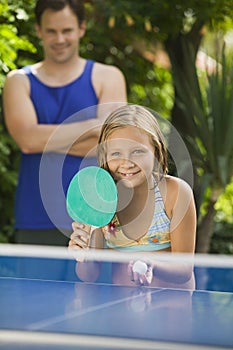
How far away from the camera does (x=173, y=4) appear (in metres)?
7.51

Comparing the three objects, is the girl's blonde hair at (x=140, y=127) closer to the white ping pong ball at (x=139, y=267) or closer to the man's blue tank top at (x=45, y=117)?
the white ping pong ball at (x=139, y=267)

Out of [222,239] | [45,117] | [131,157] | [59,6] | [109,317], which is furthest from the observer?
[222,239]

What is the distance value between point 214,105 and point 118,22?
3.66 feet

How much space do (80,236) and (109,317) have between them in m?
0.97

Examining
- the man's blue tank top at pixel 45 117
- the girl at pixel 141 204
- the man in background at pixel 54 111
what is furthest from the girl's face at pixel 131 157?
the man's blue tank top at pixel 45 117

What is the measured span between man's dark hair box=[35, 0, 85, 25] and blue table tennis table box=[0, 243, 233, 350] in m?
2.28

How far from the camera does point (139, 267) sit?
3477 millimetres

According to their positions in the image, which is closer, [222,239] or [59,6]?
[59,6]

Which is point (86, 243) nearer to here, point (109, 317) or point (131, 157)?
point (131, 157)

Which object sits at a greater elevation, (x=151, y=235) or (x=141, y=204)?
(x=141, y=204)

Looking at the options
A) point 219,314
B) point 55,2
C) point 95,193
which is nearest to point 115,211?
point 95,193

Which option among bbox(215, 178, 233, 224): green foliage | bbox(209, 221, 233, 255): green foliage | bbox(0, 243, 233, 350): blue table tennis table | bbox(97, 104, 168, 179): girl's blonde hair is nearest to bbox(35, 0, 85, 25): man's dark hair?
bbox(97, 104, 168, 179): girl's blonde hair

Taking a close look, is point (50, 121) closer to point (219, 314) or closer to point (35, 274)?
point (35, 274)

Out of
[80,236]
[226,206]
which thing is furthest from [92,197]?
[226,206]
